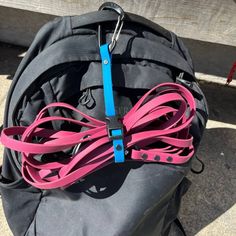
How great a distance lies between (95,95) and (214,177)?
696 millimetres

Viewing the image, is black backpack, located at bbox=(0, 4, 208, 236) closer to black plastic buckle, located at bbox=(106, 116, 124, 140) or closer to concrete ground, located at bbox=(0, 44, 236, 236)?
black plastic buckle, located at bbox=(106, 116, 124, 140)

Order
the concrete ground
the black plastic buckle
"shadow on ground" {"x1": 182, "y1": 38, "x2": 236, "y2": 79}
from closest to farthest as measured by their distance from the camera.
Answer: the black plastic buckle
the concrete ground
"shadow on ground" {"x1": 182, "y1": 38, "x2": 236, "y2": 79}

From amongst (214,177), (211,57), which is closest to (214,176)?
(214,177)

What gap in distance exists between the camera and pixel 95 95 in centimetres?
89

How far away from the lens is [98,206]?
2.89 ft

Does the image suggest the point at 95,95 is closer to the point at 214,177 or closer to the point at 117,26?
the point at 117,26

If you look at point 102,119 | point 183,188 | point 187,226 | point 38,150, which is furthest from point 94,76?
point 187,226

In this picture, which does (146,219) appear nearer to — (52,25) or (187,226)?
(187,226)

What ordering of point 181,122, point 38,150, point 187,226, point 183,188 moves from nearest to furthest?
point 38,150
point 181,122
point 183,188
point 187,226

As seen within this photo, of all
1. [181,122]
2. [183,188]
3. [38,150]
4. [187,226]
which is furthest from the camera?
[187,226]

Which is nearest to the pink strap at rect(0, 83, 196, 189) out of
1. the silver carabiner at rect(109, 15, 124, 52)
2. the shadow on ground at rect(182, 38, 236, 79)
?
the silver carabiner at rect(109, 15, 124, 52)

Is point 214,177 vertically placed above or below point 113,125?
below

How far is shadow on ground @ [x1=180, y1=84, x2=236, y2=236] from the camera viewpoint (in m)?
1.28

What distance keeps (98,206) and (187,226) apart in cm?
48
